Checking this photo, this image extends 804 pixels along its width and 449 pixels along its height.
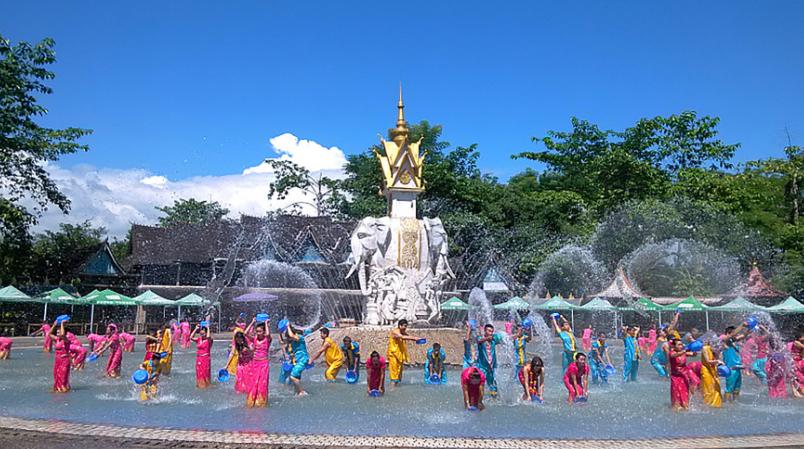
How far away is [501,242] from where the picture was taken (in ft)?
146

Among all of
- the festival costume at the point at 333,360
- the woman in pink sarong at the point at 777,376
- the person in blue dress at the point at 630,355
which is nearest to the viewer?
the woman in pink sarong at the point at 777,376

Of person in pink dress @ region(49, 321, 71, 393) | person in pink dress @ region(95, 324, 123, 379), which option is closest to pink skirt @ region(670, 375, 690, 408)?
person in pink dress @ region(49, 321, 71, 393)

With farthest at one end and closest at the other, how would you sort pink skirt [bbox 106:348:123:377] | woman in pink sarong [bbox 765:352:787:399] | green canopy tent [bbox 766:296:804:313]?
green canopy tent [bbox 766:296:804:313], pink skirt [bbox 106:348:123:377], woman in pink sarong [bbox 765:352:787:399]

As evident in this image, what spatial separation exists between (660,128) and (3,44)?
36276 mm

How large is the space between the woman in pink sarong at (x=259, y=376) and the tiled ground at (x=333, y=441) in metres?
2.63

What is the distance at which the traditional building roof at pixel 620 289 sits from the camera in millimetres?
35281

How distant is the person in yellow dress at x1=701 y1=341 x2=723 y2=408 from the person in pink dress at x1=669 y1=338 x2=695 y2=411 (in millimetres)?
594

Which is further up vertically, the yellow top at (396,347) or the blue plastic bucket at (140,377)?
the yellow top at (396,347)

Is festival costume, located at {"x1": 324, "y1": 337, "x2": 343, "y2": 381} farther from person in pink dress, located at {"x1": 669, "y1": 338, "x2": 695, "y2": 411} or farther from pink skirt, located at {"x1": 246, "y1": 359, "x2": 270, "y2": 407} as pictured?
person in pink dress, located at {"x1": 669, "y1": 338, "x2": 695, "y2": 411}

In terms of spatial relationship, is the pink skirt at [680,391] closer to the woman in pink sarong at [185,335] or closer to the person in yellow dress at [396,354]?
the person in yellow dress at [396,354]

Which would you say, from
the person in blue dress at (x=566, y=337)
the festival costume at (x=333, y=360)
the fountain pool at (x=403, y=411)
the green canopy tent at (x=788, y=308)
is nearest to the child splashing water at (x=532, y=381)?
the fountain pool at (x=403, y=411)

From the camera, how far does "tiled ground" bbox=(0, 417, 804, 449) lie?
24.2 feet

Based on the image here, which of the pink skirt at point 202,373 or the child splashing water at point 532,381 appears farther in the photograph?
the pink skirt at point 202,373

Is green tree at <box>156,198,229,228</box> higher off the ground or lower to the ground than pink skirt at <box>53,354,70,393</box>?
higher
